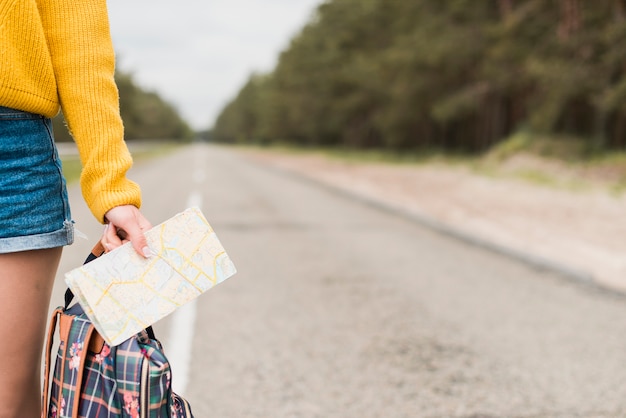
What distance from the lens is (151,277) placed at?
1444mm

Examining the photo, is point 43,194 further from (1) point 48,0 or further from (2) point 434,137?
(2) point 434,137

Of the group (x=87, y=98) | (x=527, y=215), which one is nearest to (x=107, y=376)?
(x=87, y=98)

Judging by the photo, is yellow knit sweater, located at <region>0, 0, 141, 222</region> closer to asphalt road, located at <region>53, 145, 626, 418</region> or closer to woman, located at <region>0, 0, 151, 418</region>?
woman, located at <region>0, 0, 151, 418</region>

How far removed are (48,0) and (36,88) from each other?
8.7 inches

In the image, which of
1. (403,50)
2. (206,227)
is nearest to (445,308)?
(206,227)

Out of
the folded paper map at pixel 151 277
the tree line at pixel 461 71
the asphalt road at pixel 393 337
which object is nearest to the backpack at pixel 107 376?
the folded paper map at pixel 151 277

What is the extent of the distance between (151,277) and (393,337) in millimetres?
3169

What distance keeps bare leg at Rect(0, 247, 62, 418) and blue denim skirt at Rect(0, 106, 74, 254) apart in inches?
1.5

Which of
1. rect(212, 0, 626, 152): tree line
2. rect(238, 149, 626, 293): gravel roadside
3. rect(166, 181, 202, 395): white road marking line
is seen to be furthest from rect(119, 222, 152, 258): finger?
rect(212, 0, 626, 152): tree line

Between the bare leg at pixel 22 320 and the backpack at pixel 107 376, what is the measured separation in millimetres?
62

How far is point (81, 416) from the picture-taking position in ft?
4.62

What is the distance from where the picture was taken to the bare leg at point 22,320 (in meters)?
1.34

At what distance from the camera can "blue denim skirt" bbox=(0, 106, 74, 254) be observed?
4.32 feet

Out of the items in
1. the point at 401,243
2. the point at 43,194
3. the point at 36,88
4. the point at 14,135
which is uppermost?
the point at 36,88
